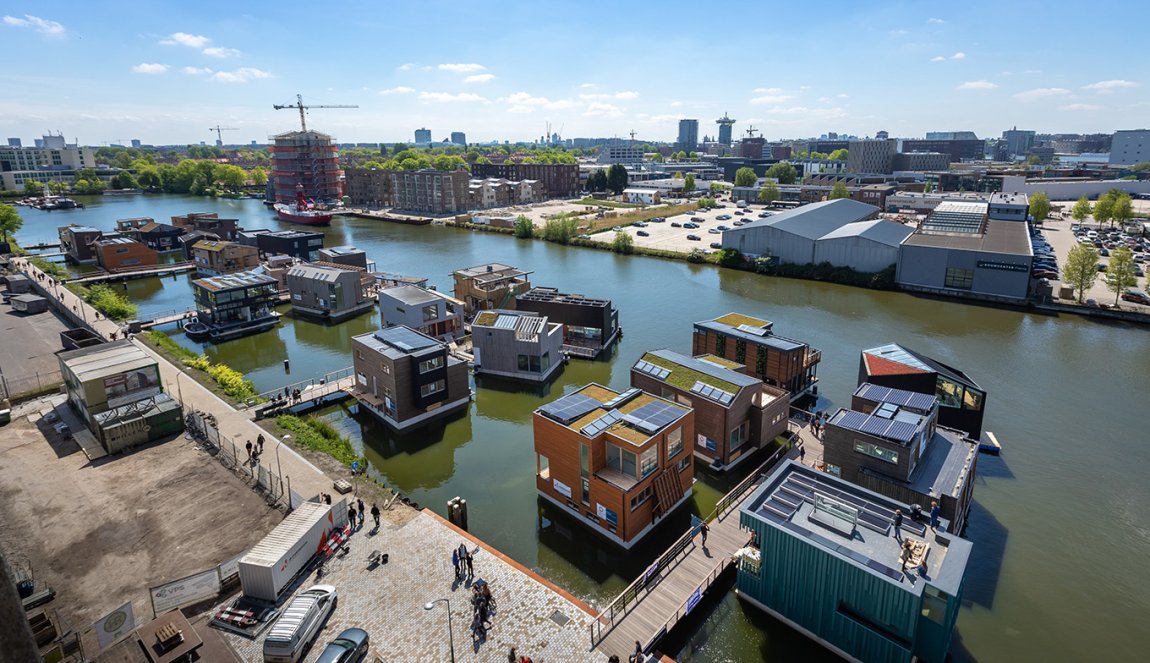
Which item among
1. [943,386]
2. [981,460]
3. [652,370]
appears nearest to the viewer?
[981,460]

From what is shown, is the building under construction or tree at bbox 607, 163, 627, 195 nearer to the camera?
the building under construction

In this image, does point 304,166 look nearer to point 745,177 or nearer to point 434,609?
point 745,177

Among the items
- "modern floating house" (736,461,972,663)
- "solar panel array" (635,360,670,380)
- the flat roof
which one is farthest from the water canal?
"solar panel array" (635,360,670,380)

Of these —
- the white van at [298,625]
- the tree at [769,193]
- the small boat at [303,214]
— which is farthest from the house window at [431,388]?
the tree at [769,193]

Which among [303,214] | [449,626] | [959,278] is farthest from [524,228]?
[449,626]

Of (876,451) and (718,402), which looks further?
(718,402)

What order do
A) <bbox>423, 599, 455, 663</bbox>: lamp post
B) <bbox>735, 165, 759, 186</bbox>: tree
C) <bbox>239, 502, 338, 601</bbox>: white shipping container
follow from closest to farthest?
<bbox>423, 599, 455, 663</bbox>: lamp post < <bbox>239, 502, 338, 601</bbox>: white shipping container < <bbox>735, 165, 759, 186</bbox>: tree

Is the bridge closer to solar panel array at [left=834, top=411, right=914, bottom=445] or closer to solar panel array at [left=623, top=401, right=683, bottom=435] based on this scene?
solar panel array at [left=623, top=401, right=683, bottom=435]
